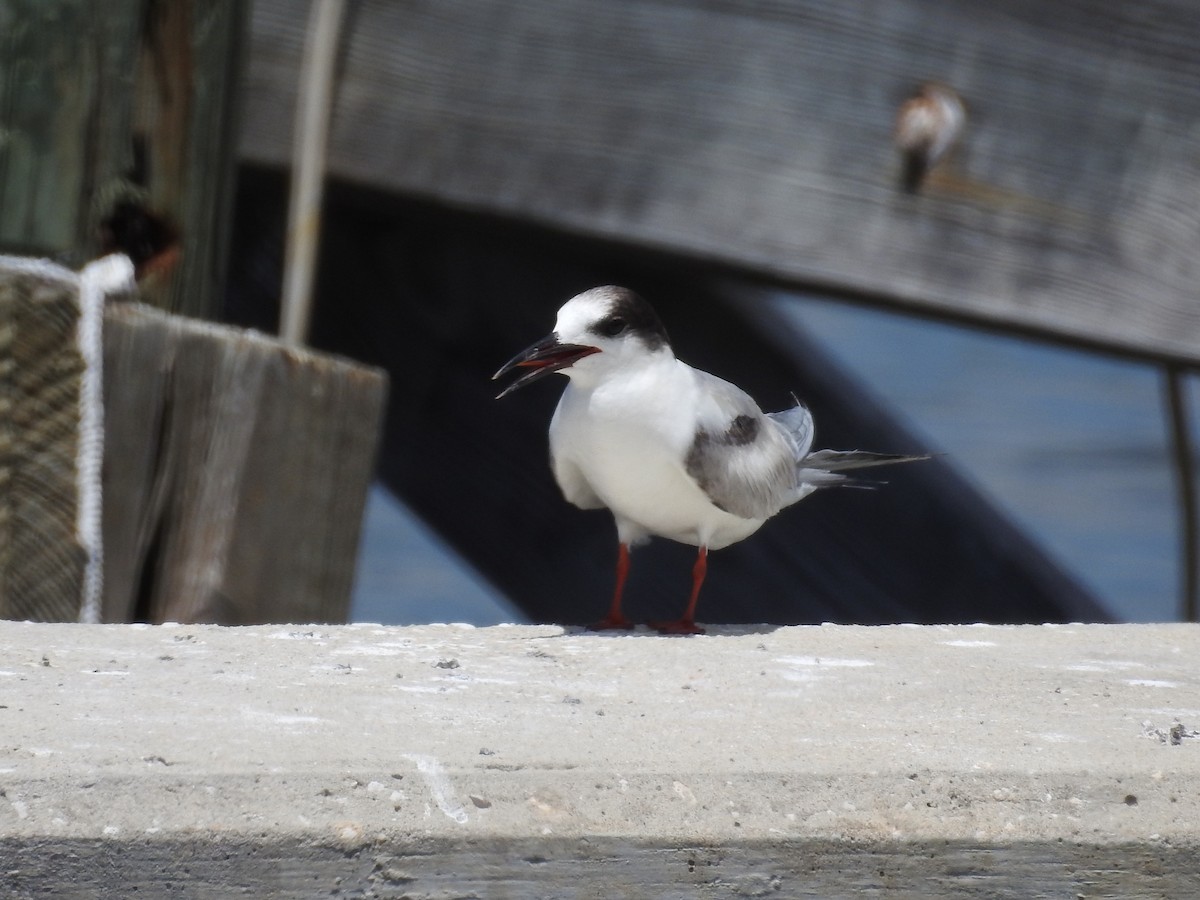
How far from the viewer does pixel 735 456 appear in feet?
7.78

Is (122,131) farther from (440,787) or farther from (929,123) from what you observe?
(440,787)

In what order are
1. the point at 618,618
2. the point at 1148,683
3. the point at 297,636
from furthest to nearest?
the point at 618,618 < the point at 297,636 < the point at 1148,683

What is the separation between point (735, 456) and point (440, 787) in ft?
3.46

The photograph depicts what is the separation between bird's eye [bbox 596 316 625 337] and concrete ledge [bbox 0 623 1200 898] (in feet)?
2.05

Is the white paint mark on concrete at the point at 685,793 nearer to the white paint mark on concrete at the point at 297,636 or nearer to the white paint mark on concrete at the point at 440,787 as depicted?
the white paint mark on concrete at the point at 440,787

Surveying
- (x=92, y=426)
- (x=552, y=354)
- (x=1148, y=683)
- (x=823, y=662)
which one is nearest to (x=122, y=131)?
(x=92, y=426)

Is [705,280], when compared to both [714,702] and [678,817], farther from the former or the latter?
[678,817]

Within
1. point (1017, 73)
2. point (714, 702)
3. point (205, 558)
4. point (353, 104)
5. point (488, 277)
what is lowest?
point (205, 558)

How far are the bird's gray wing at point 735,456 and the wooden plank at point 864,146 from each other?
52 centimetres

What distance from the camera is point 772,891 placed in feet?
4.50

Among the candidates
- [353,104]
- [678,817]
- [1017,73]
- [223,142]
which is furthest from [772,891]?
[353,104]

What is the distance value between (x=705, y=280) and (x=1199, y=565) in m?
1.07

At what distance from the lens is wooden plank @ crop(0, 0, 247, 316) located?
2453 mm

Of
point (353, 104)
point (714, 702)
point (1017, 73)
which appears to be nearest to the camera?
point (714, 702)
